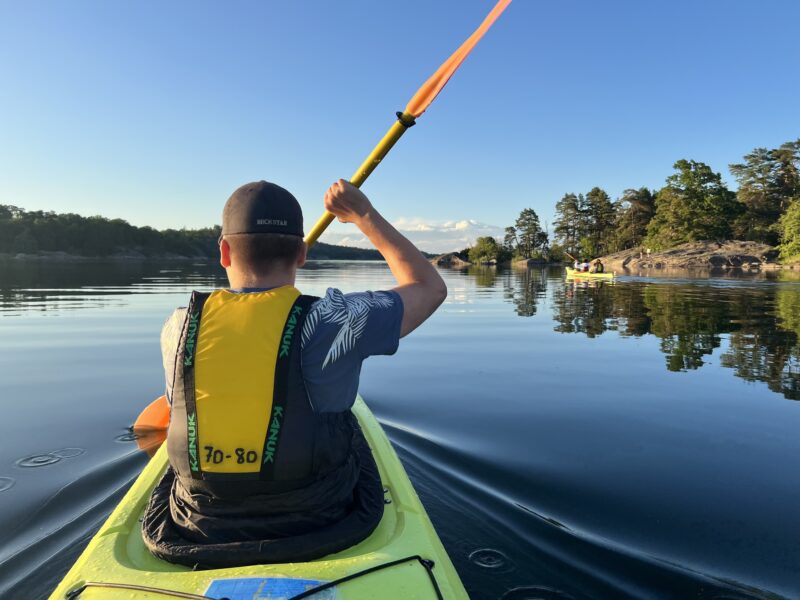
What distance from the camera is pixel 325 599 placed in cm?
172

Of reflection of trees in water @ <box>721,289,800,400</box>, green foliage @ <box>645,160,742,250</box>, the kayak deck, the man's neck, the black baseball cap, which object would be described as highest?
green foliage @ <box>645,160,742,250</box>

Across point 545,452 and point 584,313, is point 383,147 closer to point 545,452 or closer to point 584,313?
point 545,452

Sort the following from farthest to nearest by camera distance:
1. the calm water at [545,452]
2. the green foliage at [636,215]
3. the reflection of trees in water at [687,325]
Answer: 1. the green foliage at [636,215]
2. the reflection of trees in water at [687,325]
3. the calm water at [545,452]

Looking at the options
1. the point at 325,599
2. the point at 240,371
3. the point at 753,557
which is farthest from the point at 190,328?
the point at 753,557

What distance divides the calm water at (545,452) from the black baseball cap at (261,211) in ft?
7.39

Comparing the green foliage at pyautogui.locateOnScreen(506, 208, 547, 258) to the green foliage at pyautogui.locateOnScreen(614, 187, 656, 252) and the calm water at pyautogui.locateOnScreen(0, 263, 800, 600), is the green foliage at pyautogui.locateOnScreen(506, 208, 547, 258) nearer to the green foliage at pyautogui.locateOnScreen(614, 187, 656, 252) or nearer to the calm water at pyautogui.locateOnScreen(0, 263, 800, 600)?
the green foliage at pyautogui.locateOnScreen(614, 187, 656, 252)

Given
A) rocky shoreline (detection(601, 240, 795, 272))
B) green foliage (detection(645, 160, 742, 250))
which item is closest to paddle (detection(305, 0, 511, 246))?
rocky shoreline (detection(601, 240, 795, 272))

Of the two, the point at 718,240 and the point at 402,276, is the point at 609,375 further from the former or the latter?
the point at 718,240

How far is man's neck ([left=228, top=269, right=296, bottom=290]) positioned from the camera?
80.9 inches

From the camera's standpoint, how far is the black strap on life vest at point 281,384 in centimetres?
189

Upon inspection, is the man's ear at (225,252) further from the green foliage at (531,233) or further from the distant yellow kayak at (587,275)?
the green foliage at (531,233)

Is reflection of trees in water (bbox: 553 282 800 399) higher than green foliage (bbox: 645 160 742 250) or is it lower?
lower

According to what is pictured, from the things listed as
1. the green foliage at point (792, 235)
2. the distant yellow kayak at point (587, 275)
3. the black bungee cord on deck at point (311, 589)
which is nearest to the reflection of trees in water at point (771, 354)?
the black bungee cord on deck at point (311, 589)

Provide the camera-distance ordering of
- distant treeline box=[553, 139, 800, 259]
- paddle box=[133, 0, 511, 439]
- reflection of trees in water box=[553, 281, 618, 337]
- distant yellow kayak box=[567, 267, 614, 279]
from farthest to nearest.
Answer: distant treeline box=[553, 139, 800, 259], distant yellow kayak box=[567, 267, 614, 279], reflection of trees in water box=[553, 281, 618, 337], paddle box=[133, 0, 511, 439]
